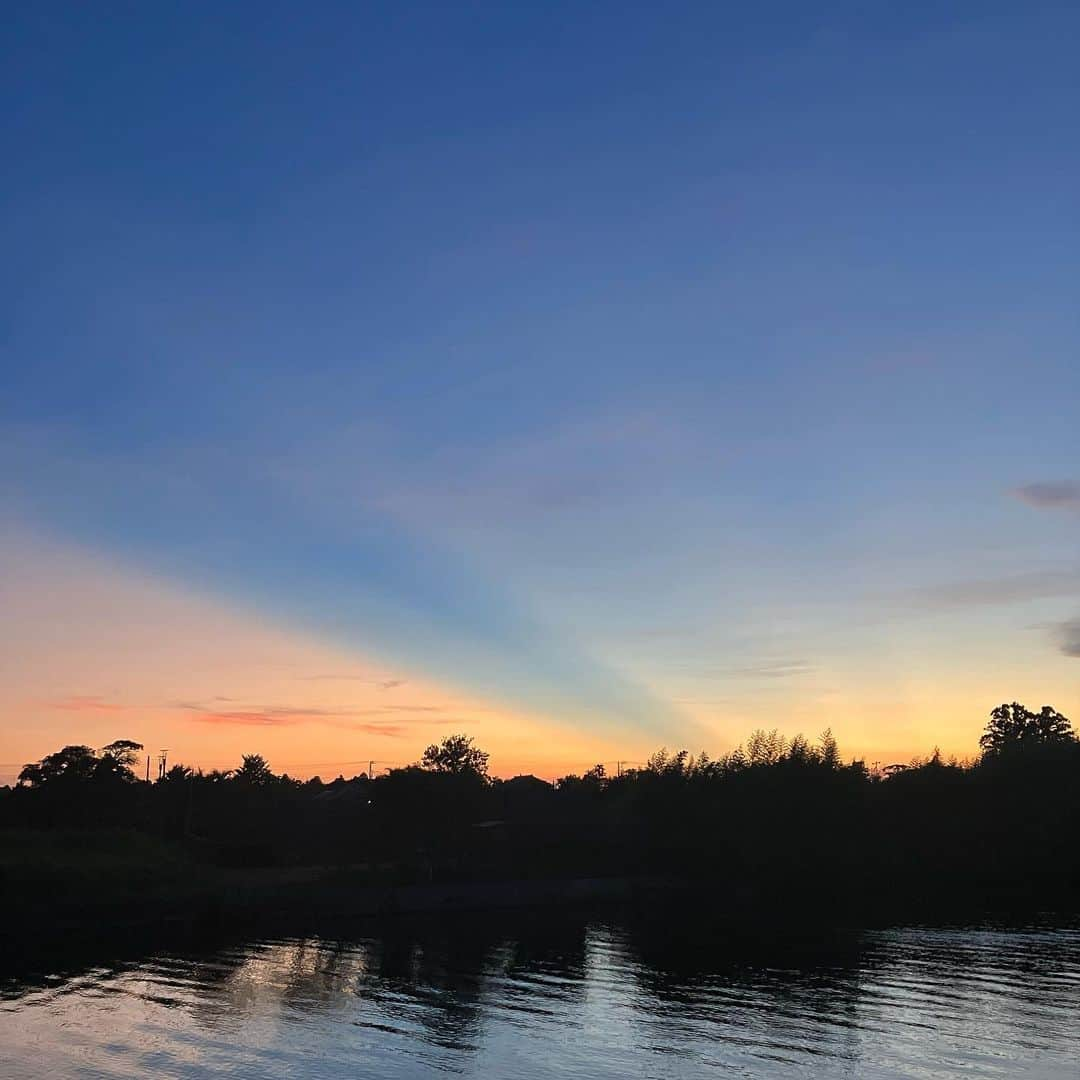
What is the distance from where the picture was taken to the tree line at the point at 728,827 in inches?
3893

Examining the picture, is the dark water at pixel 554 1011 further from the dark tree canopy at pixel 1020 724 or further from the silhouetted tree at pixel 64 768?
the dark tree canopy at pixel 1020 724

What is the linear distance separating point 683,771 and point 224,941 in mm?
61223

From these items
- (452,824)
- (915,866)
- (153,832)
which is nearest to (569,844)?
(452,824)

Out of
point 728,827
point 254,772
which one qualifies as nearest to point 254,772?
point 254,772

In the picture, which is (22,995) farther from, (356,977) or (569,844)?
(569,844)

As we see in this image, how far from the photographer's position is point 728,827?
338 ft

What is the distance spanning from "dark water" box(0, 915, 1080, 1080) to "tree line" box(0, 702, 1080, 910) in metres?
35.3

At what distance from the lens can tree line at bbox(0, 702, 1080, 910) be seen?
324 ft

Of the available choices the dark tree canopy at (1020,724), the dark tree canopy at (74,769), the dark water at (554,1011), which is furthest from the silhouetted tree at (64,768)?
the dark tree canopy at (1020,724)

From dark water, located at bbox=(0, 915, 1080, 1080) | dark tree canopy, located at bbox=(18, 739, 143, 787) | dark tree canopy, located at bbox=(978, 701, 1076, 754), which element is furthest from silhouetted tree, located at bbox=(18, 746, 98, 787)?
dark tree canopy, located at bbox=(978, 701, 1076, 754)

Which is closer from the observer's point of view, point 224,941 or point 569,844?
point 224,941

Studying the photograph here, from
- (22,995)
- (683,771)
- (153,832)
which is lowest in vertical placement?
(22,995)

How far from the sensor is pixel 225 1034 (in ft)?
121

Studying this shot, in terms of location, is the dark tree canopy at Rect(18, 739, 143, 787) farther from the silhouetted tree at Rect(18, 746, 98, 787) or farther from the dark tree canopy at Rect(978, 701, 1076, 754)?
the dark tree canopy at Rect(978, 701, 1076, 754)
